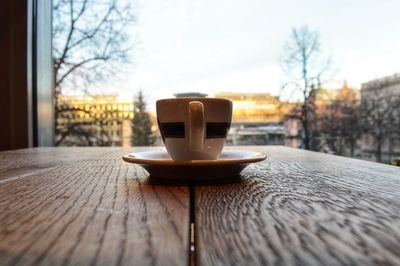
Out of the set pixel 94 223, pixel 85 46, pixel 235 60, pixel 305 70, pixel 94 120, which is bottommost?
pixel 94 223

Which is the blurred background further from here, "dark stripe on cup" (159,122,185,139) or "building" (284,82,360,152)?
"dark stripe on cup" (159,122,185,139)

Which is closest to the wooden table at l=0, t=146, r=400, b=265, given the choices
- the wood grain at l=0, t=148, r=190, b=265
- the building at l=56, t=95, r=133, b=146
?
Result: the wood grain at l=0, t=148, r=190, b=265

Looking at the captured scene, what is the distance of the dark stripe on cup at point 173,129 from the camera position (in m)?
0.55

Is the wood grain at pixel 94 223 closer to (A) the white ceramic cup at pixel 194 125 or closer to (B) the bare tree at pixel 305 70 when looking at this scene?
(A) the white ceramic cup at pixel 194 125

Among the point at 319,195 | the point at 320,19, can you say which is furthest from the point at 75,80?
the point at 319,195

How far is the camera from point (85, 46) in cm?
313

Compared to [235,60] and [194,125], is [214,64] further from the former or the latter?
[194,125]

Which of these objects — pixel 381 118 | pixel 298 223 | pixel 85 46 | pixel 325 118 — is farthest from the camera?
pixel 85 46

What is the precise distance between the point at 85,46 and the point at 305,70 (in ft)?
Result: 6.50

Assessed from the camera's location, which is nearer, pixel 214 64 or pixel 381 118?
pixel 381 118

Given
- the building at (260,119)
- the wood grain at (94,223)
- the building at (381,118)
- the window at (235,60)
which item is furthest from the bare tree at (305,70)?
the wood grain at (94,223)

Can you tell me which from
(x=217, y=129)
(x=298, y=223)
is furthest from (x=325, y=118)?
(x=298, y=223)

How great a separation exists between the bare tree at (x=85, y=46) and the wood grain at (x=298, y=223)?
288cm

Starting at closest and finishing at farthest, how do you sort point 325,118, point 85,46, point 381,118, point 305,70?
point 381,118 → point 325,118 → point 305,70 → point 85,46
